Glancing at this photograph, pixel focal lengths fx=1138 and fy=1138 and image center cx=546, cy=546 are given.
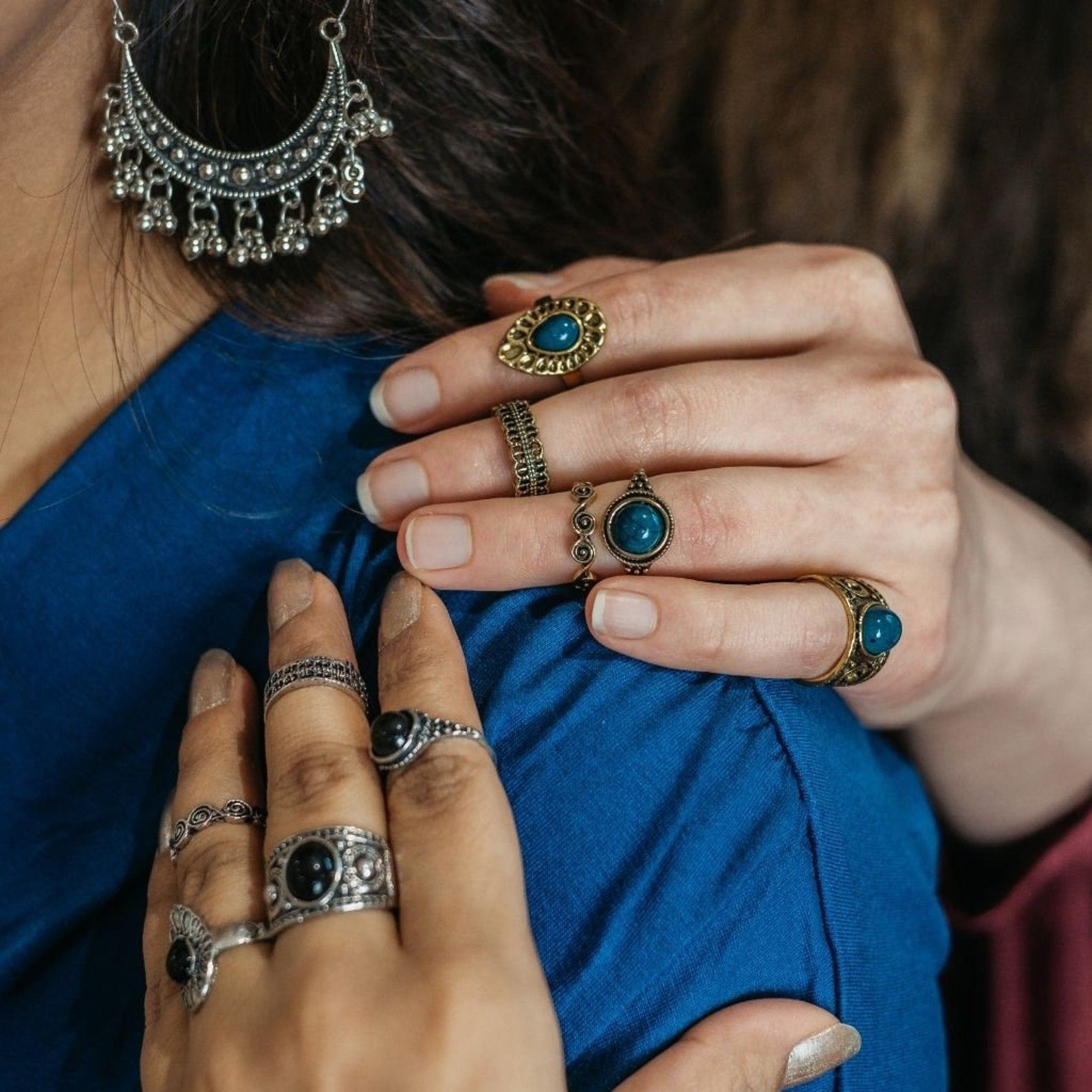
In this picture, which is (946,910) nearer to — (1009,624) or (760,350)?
(1009,624)

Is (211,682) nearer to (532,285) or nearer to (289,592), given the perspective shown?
(289,592)

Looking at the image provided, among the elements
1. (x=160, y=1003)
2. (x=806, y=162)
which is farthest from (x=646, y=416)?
(x=806, y=162)

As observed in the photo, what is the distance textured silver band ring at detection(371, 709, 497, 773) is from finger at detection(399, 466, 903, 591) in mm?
108

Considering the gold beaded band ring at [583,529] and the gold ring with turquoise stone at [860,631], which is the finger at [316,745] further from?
the gold ring with turquoise stone at [860,631]

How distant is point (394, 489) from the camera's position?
753 millimetres

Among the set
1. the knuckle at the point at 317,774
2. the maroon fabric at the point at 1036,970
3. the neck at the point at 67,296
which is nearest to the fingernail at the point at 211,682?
the knuckle at the point at 317,774

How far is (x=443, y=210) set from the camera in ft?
3.09

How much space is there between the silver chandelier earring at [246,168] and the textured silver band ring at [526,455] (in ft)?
0.78

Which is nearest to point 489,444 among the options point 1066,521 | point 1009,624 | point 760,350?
point 760,350

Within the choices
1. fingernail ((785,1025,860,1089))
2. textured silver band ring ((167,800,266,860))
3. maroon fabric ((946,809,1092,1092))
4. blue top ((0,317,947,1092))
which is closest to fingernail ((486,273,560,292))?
blue top ((0,317,947,1092))

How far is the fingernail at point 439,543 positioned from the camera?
715 mm

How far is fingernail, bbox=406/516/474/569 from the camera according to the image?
0.71 m

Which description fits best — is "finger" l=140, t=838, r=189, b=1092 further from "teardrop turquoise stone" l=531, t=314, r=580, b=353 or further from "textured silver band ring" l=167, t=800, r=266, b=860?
"teardrop turquoise stone" l=531, t=314, r=580, b=353

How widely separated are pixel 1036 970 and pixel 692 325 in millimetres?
745
